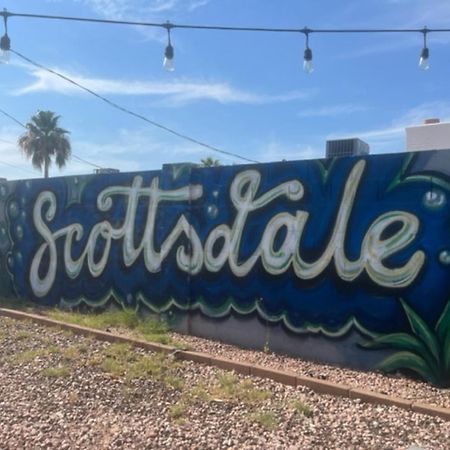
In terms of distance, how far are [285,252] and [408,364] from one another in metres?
1.90

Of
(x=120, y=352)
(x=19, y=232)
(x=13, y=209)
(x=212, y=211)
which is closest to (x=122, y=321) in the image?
(x=120, y=352)

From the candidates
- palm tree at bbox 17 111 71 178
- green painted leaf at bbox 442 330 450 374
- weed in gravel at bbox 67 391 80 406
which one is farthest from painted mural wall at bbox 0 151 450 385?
palm tree at bbox 17 111 71 178

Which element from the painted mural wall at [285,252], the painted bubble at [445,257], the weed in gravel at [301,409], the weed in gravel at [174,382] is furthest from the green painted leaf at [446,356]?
the weed in gravel at [174,382]

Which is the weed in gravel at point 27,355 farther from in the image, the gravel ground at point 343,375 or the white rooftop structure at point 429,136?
the white rooftop structure at point 429,136

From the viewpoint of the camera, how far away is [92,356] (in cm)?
681

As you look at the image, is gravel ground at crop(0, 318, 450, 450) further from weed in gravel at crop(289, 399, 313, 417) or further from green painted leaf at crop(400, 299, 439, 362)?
green painted leaf at crop(400, 299, 439, 362)

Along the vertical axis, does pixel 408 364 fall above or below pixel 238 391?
above

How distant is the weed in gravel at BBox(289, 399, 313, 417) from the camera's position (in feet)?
16.2

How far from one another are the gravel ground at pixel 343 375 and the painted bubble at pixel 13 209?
5043 mm

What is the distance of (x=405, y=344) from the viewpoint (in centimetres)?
612

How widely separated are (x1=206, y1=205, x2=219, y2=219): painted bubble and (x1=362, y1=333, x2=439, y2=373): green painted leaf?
260 centimetres

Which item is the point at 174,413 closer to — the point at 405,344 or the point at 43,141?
the point at 405,344

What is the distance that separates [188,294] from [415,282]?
10.5ft

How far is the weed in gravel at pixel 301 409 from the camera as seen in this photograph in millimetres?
4938
